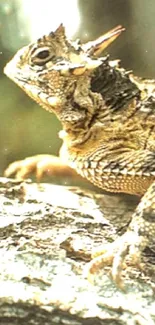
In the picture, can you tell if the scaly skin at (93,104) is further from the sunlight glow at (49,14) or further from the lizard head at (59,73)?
the sunlight glow at (49,14)

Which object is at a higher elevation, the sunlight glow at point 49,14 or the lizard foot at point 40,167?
the sunlight glow at point 49,14

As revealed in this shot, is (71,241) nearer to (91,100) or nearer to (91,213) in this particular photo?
(91,213)

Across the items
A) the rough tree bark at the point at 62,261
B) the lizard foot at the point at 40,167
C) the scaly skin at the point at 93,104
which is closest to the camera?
the rough tree bark at the point at 62,261

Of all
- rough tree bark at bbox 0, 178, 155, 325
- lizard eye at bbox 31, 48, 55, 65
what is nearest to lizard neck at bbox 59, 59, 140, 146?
lizard eye at bbox 31, 48, 55, 65

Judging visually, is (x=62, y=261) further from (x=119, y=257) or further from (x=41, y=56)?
(x=41, y=56)

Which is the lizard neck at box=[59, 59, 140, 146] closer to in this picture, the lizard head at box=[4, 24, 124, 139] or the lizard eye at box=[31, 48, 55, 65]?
the lizard head at box=[4, 24, 124, 139]

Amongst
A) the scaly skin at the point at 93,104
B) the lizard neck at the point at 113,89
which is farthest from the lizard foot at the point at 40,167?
the lizard neck at the point at 113,89

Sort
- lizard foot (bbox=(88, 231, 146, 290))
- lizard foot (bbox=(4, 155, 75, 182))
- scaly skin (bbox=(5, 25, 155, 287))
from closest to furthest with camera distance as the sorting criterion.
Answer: lizard foot (bbox=(88, 231, 146, 290)) → scaly skin (bbox=(5, 25, 155, 287)) → lizard foot (bbox=(4, 155, 75, 182))

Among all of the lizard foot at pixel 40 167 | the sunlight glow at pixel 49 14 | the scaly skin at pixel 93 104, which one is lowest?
the lizard foot at pixel 40 167

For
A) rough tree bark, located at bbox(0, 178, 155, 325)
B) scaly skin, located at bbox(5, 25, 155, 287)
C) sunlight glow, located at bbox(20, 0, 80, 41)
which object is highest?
sunlight glow, located at bbox(20, 0, 80, 41)
